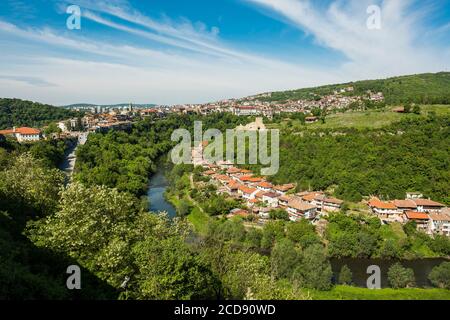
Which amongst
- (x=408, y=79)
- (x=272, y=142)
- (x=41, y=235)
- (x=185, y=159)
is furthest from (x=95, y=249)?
(x=408, y=79)

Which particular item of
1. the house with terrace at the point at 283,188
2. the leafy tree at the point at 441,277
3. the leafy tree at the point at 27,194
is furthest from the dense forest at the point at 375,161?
the leafy tree at the point at 27,194

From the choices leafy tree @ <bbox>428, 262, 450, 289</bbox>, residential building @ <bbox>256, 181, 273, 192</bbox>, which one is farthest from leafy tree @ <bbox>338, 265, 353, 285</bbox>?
residential building @ <bbox>256, 181, 273, 192</bbox>

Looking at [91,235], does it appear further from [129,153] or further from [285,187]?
[129,153]

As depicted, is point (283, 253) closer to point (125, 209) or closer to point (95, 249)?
point (125, 209)

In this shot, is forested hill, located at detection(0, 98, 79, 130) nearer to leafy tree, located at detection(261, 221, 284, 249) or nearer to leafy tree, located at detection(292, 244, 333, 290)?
leafy tree, located at detection(261, 221, 284, 249)

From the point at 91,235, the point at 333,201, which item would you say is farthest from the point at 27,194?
the point at 333,201
